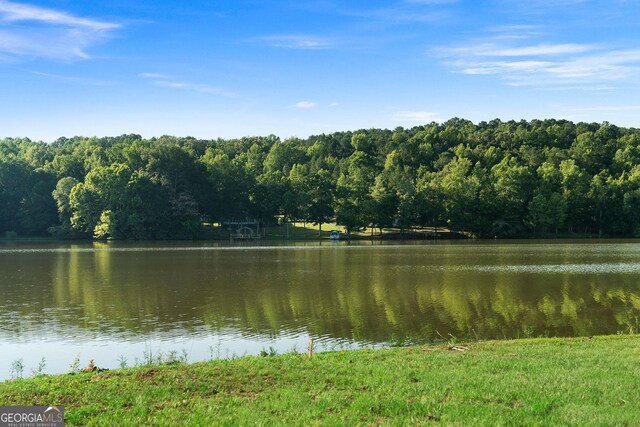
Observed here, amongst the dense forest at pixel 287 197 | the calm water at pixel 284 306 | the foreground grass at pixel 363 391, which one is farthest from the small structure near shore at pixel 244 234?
the foreground grass at pixel 363 391

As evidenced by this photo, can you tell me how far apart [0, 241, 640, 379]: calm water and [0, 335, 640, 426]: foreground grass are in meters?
5.82

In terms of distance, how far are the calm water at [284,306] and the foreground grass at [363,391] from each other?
229 inches

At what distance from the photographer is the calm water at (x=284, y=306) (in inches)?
750

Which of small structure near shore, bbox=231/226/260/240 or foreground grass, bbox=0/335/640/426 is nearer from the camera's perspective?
foreground grass, bbox=0/335/640/426

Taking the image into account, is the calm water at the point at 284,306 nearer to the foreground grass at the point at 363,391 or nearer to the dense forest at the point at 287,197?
the foreground grass at the point at 363,391

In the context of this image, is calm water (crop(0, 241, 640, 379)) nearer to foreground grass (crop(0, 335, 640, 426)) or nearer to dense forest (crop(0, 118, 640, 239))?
foreground grass (crop(0, 335, 640, 426))

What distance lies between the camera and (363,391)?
380 inches

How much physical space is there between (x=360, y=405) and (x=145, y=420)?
10.1 ft

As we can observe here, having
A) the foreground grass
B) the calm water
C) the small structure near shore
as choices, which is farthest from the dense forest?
the foreground grass

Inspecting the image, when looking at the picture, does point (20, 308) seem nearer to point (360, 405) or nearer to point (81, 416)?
point (81, 416)

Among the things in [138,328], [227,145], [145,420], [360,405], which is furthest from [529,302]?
[227,145]

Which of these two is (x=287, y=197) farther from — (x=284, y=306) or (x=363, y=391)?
(x=363, y=391)

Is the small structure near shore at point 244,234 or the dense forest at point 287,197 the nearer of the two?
the dense forest at point 287,197

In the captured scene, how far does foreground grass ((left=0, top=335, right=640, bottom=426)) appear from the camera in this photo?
825cm
